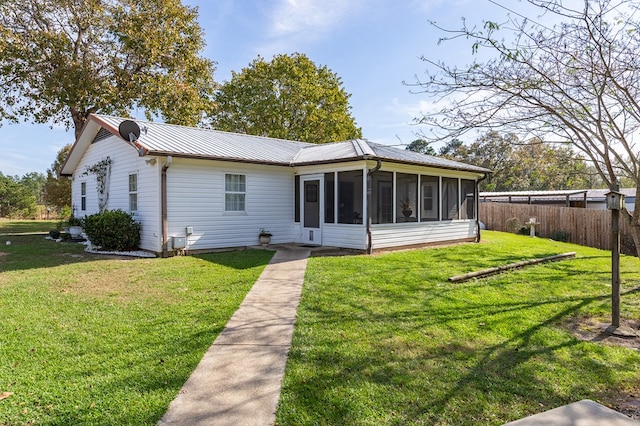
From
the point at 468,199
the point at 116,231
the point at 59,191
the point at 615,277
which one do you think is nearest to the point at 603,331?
the point at 615,277

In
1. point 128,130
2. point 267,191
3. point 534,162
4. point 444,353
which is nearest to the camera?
point 444,353

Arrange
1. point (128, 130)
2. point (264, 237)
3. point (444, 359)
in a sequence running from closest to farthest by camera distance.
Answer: point (444, 359)
point (128, 130)
point (264, 237)

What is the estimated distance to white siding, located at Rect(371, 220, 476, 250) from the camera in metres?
11.0

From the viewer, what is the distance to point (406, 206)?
39.0ft

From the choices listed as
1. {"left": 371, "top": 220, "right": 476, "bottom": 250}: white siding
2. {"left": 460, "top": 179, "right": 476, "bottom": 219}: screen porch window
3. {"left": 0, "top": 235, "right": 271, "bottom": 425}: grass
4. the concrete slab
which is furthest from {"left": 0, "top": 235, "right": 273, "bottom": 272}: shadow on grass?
{"left": 460, "top": 179, "right": 476, "bottom": 219}: screen porch window

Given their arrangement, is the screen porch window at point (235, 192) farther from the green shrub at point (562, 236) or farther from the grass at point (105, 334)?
the green shrub at point (562, 236)

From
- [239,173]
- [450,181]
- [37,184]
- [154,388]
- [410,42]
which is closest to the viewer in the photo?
[154,388]

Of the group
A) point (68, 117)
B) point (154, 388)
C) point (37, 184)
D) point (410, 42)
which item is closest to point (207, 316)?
point (154, 388)

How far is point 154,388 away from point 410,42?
4891 mm

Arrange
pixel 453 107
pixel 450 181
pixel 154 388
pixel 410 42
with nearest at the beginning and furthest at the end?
pixel 154 388
pixel 453 107
pixel 410 42
pixel 450 181

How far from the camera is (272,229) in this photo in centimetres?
1222

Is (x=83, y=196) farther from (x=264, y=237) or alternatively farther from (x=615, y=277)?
(x=615, y=277)

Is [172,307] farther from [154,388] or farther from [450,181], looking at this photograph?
[450,181]

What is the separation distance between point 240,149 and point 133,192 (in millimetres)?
3367
